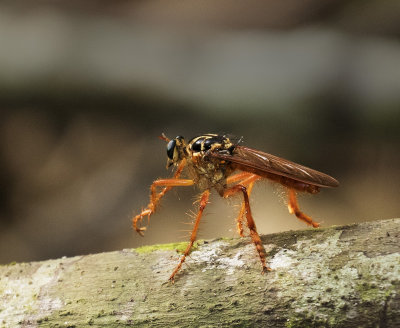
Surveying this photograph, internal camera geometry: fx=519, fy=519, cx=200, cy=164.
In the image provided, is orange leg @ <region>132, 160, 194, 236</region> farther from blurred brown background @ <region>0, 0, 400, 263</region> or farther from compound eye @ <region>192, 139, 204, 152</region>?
blurred brown background @ <region>0, 0, 400, 263</region>

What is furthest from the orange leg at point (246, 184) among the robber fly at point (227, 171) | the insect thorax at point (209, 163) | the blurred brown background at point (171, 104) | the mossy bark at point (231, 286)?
the blurred brown background at point (171, 104)

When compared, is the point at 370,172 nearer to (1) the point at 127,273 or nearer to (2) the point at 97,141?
(2) the point at 97,141

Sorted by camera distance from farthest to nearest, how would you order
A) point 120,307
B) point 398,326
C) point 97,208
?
point 97,208 < point 120,307 < point 398,326

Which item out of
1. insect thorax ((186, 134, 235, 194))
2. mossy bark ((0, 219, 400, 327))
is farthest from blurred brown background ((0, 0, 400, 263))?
mossy bark ((0, 219, 400, 327))

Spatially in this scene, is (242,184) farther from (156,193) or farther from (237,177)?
(156,193)

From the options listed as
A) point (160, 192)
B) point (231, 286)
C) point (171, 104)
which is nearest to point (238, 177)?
point (160, 192)

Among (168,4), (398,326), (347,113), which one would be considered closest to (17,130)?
(168,4)

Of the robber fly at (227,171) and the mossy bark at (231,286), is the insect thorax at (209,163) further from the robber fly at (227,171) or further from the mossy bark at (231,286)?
the mossy bark at (231,286)
